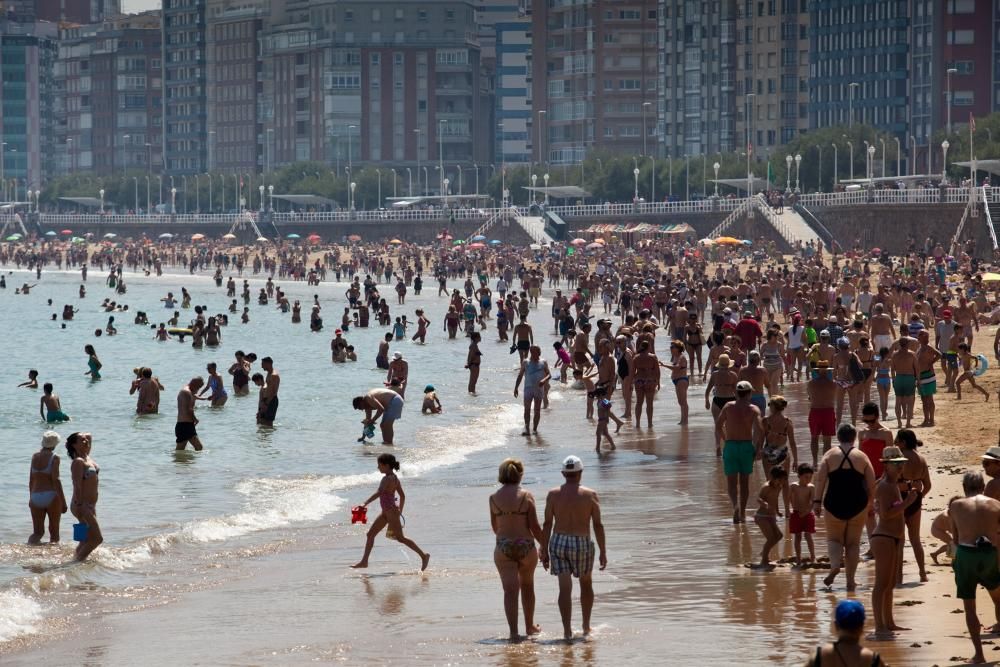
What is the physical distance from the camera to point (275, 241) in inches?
5276

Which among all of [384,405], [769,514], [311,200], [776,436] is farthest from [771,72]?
[769,514]

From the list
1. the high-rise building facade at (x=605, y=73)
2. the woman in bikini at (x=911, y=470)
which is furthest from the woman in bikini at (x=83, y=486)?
the high-rise building facade at (x=605, y=73)

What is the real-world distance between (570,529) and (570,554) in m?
0.18

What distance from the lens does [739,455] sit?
17281 millimetres

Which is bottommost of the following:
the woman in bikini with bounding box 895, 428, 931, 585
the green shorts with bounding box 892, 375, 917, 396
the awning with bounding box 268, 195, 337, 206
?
the green shorts with bounding box 892, 375, 917, 396

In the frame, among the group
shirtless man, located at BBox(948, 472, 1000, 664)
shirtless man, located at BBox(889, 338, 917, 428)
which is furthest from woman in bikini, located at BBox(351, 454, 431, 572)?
→ shirtless man, located at BBox(889, 338, 917, 428)

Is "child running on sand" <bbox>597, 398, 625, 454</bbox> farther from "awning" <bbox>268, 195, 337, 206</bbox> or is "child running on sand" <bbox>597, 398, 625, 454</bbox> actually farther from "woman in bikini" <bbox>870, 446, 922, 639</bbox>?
"awning" <bbox>268, 195, 337, 206</bbox>

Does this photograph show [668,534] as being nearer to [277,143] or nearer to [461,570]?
[461,570]

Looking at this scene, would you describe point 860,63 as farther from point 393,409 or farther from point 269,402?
point 393,409

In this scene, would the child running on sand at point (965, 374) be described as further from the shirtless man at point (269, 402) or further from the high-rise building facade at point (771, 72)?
the high-rise building facade at point (771, 72)

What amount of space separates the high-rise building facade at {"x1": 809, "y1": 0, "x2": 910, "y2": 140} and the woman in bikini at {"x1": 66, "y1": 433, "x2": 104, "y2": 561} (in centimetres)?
12114

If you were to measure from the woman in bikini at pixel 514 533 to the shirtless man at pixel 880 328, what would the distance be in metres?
16.3

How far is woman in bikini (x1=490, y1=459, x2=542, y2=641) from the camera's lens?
41.0 feet

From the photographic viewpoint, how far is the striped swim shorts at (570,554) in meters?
12.6
